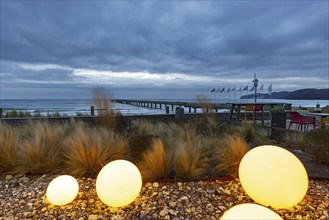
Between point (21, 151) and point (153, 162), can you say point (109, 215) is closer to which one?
point (153, 162)

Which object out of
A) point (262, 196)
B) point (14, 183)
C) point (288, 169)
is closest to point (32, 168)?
point (14, 183)

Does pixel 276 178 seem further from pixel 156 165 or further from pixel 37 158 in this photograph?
pixel 37 158

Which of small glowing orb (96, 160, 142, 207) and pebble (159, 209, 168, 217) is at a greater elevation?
small glowing orb (96, 160, 142, 207)

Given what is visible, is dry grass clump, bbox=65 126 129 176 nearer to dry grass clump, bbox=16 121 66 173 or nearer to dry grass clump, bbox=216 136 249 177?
dry grass clump, bbox=16 121 66 173

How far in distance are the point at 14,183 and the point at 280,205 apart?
3390 millimetres

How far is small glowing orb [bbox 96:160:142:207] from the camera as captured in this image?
2.46m

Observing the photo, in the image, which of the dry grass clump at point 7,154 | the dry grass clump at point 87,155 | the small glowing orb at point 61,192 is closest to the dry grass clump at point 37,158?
the dry grass clump at point 7,154

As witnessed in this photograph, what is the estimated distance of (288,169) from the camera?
226 centimetres

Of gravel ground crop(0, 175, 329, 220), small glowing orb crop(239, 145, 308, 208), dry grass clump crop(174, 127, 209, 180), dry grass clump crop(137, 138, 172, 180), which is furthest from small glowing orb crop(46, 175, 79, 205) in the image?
small glowing orb crop(239, 145, 308, 208)

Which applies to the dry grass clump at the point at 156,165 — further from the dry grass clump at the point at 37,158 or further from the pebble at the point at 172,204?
the dry grass clump at the point at 37,158

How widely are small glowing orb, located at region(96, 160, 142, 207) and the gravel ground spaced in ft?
0.46

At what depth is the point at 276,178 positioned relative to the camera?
2.25 meters

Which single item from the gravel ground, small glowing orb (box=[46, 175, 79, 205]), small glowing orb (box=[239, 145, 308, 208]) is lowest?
the gravel ground

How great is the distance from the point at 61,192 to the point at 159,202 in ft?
3.62
